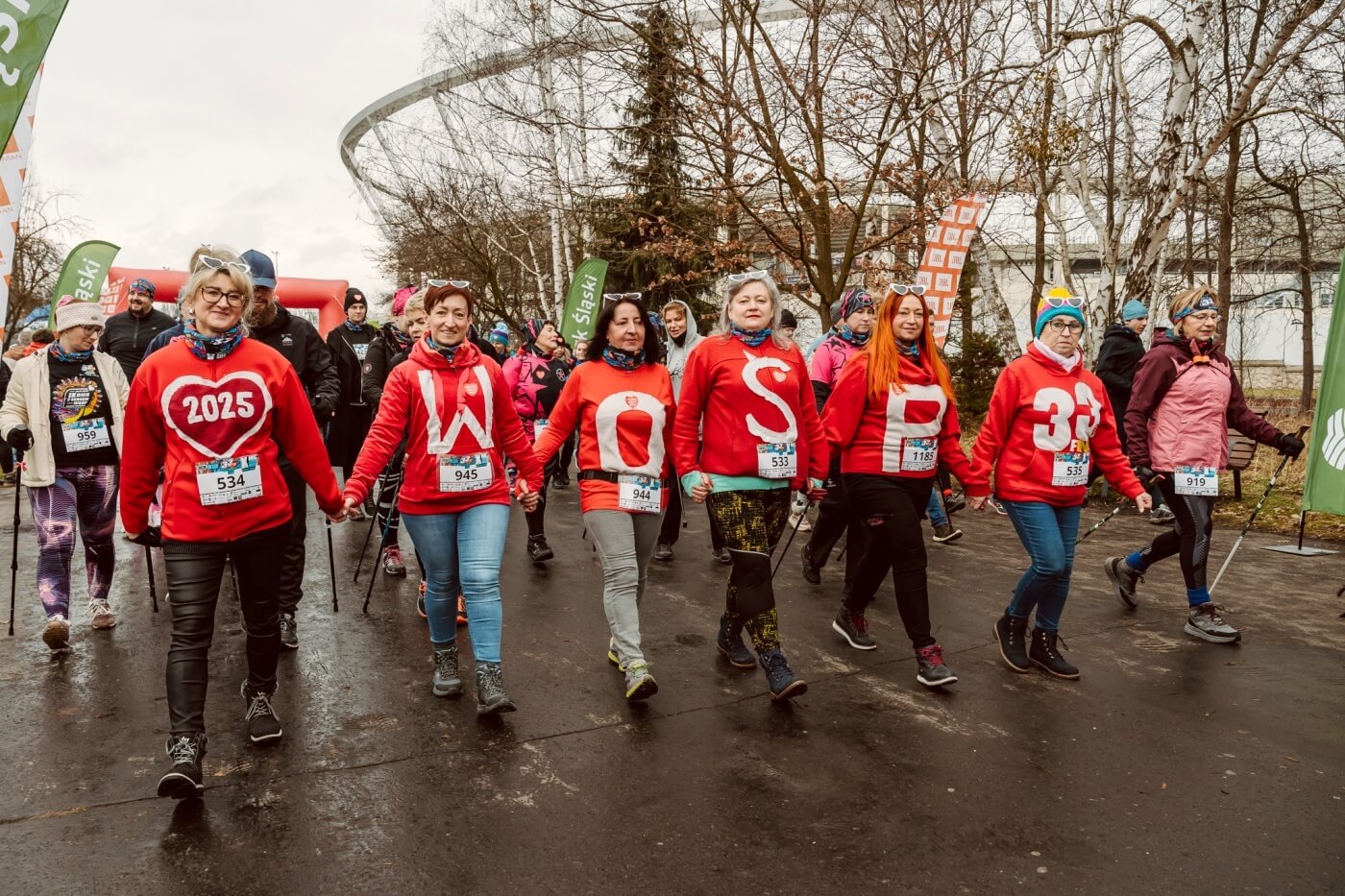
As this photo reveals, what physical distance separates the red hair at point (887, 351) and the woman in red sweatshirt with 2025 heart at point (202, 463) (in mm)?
2836

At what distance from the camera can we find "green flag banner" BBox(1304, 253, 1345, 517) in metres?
5.68

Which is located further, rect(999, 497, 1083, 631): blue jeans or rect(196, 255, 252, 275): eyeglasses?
rect(999, 497, 1083, 631): blue jeans

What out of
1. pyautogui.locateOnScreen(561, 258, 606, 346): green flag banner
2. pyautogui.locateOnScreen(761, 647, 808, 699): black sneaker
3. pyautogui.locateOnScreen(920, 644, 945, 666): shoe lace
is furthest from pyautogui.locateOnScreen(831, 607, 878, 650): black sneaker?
pyautogui.locateOnScreen(561, 258, 606, 346): green flag banner

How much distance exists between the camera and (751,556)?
4.64 metres

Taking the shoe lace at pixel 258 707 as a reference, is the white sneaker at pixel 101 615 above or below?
below

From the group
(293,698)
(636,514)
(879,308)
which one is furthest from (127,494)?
(879,308)

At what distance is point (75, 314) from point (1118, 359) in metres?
8.96

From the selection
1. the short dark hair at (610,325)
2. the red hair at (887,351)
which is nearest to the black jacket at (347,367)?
the short dark hair at (610,325)

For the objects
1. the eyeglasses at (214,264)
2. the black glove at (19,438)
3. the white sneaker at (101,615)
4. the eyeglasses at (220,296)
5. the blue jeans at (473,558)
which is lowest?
the white sneaker at (101,615)

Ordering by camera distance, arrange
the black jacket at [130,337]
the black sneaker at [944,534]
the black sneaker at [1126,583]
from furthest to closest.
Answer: the black sneaker at [944,534] < the black jacket at [130,337] < the black sneaker at [1126,583]

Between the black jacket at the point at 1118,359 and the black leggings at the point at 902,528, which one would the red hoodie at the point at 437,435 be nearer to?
the black leggings at the point at 902,528

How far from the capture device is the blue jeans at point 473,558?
14.6 ft

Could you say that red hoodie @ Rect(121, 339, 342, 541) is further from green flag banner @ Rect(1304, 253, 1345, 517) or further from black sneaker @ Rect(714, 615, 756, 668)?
green flag banner @ Rect(1304, 253, 1345, 517)

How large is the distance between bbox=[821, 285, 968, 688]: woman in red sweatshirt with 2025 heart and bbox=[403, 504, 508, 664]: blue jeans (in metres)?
1.84
